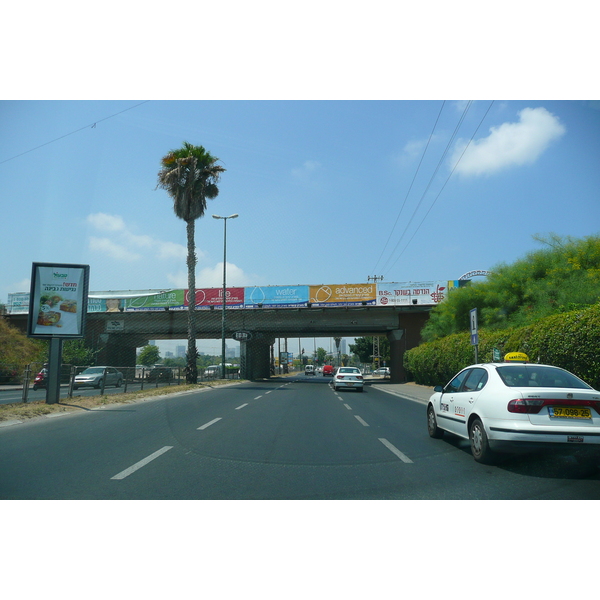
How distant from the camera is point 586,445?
636 cm

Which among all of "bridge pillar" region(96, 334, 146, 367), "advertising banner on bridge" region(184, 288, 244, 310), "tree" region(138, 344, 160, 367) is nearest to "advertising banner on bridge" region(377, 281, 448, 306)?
"advertising banner on bridge" region(184, 288, 244, 310)

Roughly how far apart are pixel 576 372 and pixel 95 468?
11.4 metres

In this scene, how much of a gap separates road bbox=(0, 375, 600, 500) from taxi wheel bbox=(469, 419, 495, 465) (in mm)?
146

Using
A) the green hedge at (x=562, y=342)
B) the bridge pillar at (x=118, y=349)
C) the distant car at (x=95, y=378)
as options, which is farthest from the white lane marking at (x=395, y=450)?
the bridge pillar at (x=118, y=349)

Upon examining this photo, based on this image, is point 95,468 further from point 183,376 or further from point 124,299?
point 124,299

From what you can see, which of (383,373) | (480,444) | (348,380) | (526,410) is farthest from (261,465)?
(383,373)

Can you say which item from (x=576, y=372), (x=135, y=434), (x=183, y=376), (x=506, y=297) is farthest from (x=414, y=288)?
(x=135, y=434)

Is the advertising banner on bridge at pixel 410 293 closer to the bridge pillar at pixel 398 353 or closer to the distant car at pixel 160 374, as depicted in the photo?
the bridge pillar at pixel 398 353

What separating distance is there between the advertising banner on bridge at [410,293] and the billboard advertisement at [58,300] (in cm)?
2726

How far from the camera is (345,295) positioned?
40.0m

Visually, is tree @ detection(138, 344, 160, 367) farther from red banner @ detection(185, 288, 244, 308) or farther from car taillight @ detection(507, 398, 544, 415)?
car taillight @ detection(507, 398, 544, 415)

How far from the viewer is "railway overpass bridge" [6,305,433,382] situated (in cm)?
4175

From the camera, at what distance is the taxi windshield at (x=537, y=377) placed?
281 inches

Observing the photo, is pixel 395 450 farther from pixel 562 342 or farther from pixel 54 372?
pixel 54 372
